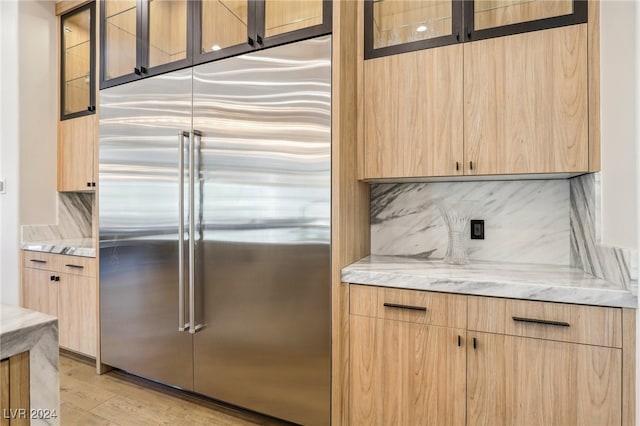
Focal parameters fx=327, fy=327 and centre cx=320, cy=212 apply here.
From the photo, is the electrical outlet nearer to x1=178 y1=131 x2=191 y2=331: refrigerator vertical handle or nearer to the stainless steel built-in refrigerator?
the stainless steel built-in refrigerator

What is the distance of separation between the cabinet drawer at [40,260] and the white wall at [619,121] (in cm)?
355

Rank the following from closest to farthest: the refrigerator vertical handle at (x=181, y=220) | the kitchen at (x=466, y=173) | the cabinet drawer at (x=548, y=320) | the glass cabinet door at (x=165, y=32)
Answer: the cabinet drawer at (x=548, y=320), the kitchen at (x=466, y=173), the refrigerator vertical handle at (x=181, y=220), the glass cabinet door at (x=165, y=32)

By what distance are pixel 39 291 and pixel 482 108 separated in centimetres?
351

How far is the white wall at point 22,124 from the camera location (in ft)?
9.04

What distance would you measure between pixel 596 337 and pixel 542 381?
27cm

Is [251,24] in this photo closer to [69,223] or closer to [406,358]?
[406,358]

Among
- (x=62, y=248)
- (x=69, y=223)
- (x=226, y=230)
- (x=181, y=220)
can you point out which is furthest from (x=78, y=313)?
(x=226, y=230)

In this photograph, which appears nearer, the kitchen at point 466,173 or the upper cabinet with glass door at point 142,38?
the kitchen at point 466,173

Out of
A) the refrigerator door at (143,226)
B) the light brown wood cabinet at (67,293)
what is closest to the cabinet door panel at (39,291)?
the light brown wood cabinet at (67,293)

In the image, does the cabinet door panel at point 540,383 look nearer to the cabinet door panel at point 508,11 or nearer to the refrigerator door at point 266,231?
the refrigerator door at point 266,231

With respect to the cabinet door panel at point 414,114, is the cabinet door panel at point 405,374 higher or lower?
lower

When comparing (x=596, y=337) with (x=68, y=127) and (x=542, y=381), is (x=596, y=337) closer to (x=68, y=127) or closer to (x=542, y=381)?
(x=542, y=381)

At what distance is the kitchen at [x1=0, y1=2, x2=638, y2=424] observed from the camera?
1.37m

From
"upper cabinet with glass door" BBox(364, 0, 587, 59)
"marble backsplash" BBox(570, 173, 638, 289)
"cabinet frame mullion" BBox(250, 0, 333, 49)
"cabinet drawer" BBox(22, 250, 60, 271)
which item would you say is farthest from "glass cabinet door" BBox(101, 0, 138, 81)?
"marble backsplash" BBox(570, 173, 638, 289)
